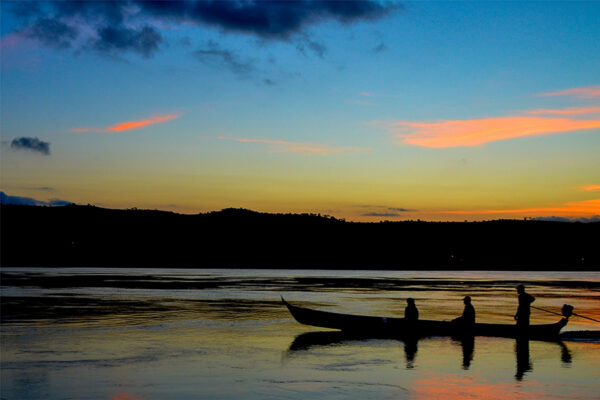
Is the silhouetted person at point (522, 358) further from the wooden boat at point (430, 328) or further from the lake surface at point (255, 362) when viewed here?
the wooden boat at point (430, 328)

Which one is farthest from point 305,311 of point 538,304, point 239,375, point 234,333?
point 538,304

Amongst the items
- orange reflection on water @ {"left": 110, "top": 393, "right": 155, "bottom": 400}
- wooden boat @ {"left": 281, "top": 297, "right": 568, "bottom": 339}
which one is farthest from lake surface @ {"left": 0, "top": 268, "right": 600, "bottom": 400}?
wooden boat @ {"left": 281, "top": 297, "right": 568, "bottom": 339}

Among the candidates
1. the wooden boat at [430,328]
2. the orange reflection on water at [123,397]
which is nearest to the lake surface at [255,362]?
the orange reflection on water at [123,397]

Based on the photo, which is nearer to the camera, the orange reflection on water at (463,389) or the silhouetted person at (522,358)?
the orange reflection on water at (463,389)

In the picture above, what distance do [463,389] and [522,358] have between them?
6.66 meters

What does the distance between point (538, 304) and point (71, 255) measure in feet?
528

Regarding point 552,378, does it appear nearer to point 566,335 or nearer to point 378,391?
point 378,391

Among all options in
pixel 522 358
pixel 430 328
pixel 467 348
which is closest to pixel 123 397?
pixel 522 358

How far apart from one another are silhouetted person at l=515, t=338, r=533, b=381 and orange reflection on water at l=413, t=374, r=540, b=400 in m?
1.64

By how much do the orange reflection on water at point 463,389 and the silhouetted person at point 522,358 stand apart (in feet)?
5.39

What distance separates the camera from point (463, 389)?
1880cm

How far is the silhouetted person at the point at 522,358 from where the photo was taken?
21.7 meters

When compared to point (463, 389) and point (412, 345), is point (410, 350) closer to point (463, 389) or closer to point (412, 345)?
point (412, 345)

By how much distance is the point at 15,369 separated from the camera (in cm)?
2094
